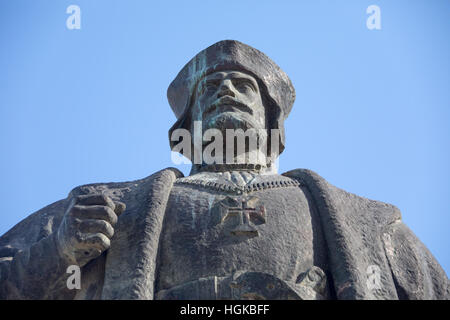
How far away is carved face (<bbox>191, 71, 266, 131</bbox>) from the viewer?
8883mm

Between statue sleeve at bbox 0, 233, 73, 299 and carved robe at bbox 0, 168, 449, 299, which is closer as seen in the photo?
carved robe at bbox 0, 168, 449, 299

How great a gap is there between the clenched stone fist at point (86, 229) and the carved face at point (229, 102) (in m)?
2.13

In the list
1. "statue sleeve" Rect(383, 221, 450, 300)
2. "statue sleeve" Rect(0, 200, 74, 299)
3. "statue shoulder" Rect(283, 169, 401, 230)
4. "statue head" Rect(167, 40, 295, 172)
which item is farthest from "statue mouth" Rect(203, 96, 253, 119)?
"statue sleeve" Rect(0, 200, 74, 299)

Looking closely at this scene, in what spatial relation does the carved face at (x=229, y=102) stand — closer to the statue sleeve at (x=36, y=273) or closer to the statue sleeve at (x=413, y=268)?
the statue sleeve at (x=413, y=268)

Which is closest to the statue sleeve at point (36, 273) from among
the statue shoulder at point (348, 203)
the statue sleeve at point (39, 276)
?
the statue sleeve at point (39, 276)

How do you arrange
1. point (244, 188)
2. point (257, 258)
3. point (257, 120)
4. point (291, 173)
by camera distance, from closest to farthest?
point (257, 258)
point (244, 188)
point (291, 173)
point (257, 120)

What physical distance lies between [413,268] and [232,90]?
Answer: 2899 mm

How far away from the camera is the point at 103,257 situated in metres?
7.23

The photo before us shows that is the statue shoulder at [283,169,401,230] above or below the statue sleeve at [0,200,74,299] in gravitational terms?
above

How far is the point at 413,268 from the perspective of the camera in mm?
7422

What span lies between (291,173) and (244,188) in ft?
2.43

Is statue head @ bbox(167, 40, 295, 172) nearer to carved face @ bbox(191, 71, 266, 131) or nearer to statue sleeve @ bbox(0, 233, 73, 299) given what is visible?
carved face @ bbox(191, 71, 266, 131)
